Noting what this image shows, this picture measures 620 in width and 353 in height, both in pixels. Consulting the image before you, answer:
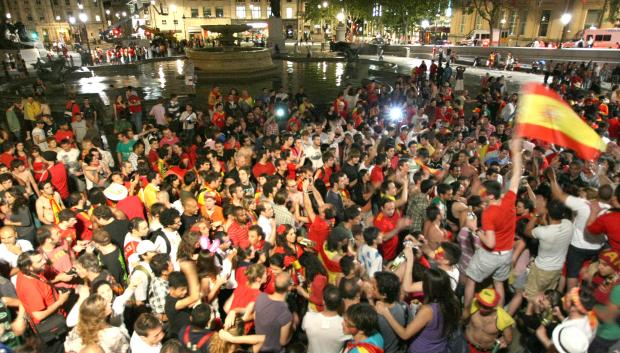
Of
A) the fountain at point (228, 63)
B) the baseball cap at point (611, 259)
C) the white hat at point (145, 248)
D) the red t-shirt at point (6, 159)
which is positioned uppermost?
the fountain at point (228, 63)

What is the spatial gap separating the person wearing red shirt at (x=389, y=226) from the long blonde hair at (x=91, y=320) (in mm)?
3462

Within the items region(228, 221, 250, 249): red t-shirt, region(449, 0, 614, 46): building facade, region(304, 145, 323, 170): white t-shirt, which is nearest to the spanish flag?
region(228, 221, 250, 249): red t-shirt

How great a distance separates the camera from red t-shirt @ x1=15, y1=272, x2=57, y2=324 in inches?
159

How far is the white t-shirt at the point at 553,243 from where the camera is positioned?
4.84 m

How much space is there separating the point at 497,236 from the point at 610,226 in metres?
1.38

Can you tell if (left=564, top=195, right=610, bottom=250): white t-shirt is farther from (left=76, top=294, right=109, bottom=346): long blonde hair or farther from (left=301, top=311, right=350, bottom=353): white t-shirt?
(left=76, top=294, right=109, bottom=346): long blonde hair

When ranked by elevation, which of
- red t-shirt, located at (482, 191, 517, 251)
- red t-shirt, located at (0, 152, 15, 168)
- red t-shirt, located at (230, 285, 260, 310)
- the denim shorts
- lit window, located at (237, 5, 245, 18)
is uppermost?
lit window, located at (237, 5, 245, 18)

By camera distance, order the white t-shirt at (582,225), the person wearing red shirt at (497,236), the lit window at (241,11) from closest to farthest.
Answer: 1. the person wearing red shirt at (497,236)
2. the white t-shirt at (582,225)
3. the lit window at (241,11)

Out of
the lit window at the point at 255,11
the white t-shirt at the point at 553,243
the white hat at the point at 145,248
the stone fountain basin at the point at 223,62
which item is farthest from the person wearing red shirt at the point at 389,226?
the lit window at the point at 255,11

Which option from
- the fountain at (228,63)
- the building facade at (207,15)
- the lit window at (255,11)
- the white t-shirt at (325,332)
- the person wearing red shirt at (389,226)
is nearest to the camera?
the white t-shirt at (325,332)

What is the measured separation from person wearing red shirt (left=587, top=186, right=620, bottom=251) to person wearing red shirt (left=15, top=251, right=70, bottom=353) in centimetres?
628

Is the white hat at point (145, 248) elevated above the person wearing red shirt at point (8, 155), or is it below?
below

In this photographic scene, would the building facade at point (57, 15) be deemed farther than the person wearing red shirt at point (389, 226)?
Yes

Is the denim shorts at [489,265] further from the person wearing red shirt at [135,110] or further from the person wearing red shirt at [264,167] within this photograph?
the person wearing red shirt at [135,110]
